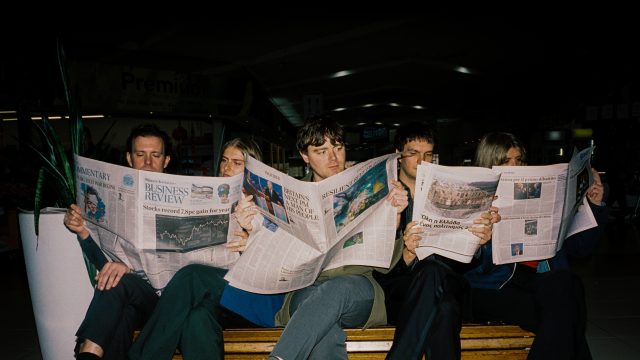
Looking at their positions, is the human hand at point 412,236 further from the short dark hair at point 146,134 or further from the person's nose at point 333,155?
the short dark hair at point 146,134

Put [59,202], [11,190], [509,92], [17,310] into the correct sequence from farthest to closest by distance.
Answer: [509,92] → [11,190] → [17,310] → [59,202]

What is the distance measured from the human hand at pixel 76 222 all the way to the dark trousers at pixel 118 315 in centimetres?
25

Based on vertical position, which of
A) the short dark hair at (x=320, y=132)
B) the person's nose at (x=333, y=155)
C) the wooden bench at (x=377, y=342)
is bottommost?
the wooden bench at (x=377, y=342)

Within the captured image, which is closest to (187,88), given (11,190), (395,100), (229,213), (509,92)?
(11,190)

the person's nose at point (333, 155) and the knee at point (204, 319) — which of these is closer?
the knee at point (204, 319)

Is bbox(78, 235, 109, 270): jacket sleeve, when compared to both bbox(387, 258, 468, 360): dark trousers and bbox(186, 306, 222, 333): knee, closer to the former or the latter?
bbox(186, 306, 222, 333): knee

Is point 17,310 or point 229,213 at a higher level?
point 229,213

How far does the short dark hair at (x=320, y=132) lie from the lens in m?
1.81

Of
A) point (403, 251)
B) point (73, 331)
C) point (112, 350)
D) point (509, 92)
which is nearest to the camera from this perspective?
point (112, 350)

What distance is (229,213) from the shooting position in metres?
1.60

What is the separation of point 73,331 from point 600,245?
5.70 m

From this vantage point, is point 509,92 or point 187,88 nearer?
point 187,88

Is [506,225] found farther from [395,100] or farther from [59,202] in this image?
[395,100]

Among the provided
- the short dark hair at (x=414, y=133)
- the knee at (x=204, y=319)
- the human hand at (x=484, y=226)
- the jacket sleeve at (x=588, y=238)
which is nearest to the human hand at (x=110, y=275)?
the knee at (x=204, y=319)
